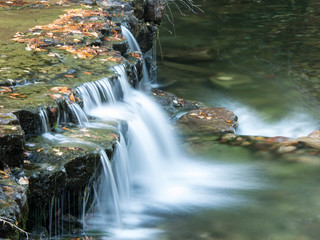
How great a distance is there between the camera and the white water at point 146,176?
5.18 m

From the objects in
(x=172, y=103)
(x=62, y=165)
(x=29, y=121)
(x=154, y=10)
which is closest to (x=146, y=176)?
(x=29, y=121)

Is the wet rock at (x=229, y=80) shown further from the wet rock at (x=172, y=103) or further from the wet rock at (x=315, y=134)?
the wet rock at (x=315, y=134)

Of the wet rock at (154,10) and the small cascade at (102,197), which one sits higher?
the wet rock at (154,10)

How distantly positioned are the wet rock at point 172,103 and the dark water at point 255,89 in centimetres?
60

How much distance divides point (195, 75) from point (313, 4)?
9.60m

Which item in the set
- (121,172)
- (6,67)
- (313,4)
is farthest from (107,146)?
(313,4)

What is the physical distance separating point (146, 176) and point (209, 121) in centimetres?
223

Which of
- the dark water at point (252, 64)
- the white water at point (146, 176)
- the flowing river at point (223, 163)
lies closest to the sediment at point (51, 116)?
the white water at point (146, 176)

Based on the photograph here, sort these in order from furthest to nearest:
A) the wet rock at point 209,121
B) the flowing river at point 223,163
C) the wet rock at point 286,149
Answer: the wet rock at point 209,121
the wet rock at point 286,149
the flowing river at point 223,163

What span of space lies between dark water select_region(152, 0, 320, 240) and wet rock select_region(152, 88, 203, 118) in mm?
599

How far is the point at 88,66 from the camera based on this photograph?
668cm

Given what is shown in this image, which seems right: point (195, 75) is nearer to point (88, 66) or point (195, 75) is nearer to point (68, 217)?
point (88, 66)

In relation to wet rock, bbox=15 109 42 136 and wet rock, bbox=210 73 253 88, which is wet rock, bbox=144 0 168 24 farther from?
wet rock, bbox=15 109 42 136

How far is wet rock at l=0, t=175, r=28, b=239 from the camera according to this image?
3.38 m
